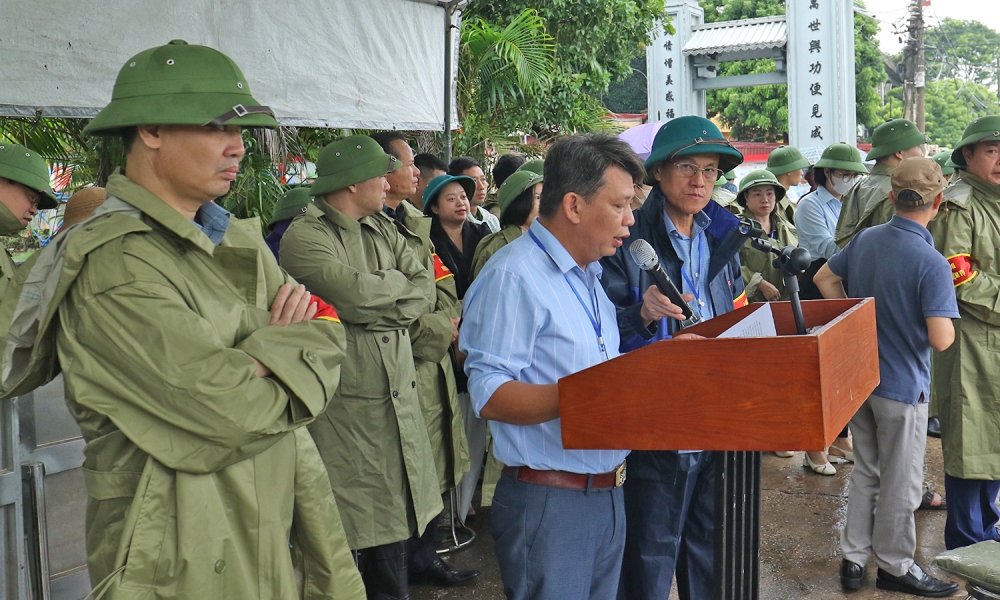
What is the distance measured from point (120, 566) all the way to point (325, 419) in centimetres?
152

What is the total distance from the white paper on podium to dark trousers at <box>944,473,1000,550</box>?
7.70ft

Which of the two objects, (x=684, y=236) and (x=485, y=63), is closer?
(x=684, y=236)

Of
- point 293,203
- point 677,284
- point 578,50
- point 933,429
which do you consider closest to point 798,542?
point 677,284

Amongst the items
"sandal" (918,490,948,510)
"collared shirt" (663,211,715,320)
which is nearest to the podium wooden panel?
"collared shirt" (663,211,715,320)

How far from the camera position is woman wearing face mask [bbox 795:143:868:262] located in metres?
5.87

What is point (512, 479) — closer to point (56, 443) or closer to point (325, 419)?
point (325, 419)

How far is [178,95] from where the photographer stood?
1933mm

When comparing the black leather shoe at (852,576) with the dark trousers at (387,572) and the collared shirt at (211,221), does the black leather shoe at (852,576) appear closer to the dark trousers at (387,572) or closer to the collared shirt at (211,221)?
the dark trousers at (387,572)

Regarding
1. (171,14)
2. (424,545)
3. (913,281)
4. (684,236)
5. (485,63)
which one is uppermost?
(485,63)

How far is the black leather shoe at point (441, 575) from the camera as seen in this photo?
13.2ft

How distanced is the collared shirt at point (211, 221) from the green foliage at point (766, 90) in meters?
29.0

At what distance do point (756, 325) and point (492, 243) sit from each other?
2487mm

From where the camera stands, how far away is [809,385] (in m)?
1.66

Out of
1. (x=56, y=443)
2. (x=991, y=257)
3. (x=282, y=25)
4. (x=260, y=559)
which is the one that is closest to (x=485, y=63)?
(x=282, y=25)
